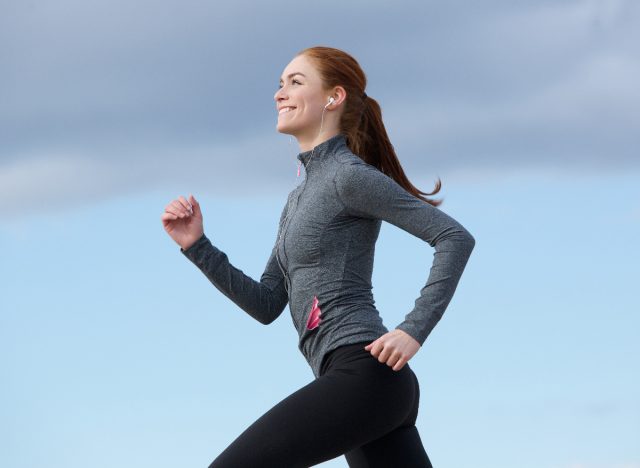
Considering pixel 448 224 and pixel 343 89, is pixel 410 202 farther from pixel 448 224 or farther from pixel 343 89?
pixel 343 89

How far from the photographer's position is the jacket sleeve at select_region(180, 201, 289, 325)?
444 centimetres

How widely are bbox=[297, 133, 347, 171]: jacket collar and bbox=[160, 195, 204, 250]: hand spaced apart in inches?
21.0

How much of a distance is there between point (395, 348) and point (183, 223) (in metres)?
1.21

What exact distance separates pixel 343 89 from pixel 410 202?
25.3 inches

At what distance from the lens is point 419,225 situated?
12.8 feet

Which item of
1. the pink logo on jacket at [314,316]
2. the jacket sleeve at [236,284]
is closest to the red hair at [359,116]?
the jacket sleeve at [236,284]

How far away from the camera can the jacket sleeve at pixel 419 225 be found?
379cm

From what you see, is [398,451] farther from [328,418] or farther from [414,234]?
[414,234]

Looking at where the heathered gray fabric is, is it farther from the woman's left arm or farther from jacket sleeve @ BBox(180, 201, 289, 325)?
jacket sleeve @ BBox(180, 201, 289, 325)

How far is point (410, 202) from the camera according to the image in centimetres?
394

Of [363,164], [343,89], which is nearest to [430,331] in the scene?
[363,164]

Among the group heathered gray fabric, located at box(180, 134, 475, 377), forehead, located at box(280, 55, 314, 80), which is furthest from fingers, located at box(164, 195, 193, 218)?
forehead, located at box(280, 55, 314, 80)

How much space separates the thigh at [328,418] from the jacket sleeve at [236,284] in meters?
0.73

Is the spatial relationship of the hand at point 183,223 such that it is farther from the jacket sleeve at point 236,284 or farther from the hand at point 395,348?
the hand at point 395,348
